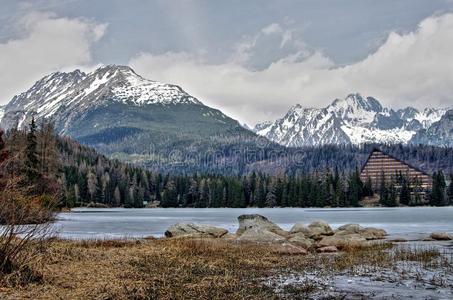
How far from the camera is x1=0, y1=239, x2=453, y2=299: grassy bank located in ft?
65.9

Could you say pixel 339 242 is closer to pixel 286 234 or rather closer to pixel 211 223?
pixel 286 234

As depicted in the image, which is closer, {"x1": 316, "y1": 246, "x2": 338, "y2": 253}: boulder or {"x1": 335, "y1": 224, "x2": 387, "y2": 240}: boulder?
{"x1": 316, "y1": 246, "x2": 338, "y2": 253}: boulder

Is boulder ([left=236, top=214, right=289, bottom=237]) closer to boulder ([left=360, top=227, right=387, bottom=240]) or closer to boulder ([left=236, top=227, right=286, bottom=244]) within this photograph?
boulder ([left=236, top=227, right=286, bottom=244])

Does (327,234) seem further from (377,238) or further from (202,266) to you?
(202,266)

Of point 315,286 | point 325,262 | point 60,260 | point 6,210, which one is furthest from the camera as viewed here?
point 325,262

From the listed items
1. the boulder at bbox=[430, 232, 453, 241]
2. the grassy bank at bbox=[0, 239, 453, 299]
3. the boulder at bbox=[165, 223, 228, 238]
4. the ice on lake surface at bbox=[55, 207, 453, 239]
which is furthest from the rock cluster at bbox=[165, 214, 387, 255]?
the boulder at bbox=[430, 232, 453, 241]

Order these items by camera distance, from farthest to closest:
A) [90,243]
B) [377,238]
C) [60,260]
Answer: [377,238] < [90,243] < [60,260]

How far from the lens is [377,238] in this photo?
55.0 metres

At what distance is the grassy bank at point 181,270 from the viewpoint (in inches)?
791

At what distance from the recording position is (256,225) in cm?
5359

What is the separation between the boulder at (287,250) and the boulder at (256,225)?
12162 millimetres

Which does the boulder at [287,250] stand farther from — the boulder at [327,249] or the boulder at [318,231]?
the boulder at [318,231]

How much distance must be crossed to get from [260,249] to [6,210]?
21.7 m

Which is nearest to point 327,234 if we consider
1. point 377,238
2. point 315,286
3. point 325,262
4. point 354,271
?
point 377,238
